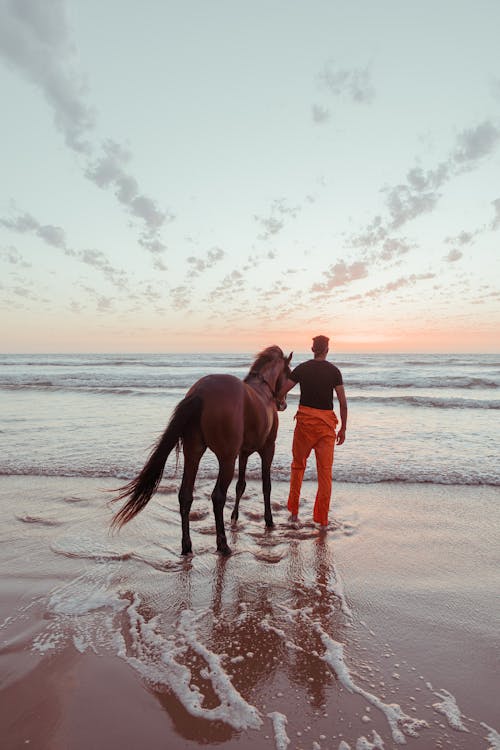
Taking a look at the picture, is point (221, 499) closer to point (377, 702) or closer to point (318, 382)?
point (318, 382)

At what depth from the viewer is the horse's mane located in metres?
4.96

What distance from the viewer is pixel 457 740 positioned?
179 centimetres

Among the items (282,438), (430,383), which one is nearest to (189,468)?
(282,438)

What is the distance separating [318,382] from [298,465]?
995 mm

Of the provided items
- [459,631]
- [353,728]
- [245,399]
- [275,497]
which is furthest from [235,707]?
[275,497]

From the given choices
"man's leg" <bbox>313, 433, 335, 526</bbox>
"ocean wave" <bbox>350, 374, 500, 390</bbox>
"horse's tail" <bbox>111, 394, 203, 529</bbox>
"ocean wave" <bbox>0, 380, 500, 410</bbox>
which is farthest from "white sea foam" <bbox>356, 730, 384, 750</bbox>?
"ocean wave" <bbox>350, 374, 500, 390</bbox>

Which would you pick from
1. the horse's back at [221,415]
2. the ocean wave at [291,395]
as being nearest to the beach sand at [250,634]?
the horse's back at [221,415]

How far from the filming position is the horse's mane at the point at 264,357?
4.96m

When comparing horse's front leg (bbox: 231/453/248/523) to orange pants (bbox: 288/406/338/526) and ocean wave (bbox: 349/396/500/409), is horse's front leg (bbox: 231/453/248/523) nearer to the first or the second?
orange pants (bbox: 288/406/338/526)

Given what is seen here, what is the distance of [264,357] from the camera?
5.05 meters

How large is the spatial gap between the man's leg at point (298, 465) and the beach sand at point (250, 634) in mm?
309

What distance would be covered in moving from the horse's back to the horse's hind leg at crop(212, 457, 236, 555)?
0.12 meters

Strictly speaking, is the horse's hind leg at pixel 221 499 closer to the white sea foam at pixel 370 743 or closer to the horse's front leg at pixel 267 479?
the horse's front leg at pixel 267 479

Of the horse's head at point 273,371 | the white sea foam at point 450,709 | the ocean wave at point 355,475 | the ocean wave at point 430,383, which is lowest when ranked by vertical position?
the ocean wave at point 430,383
